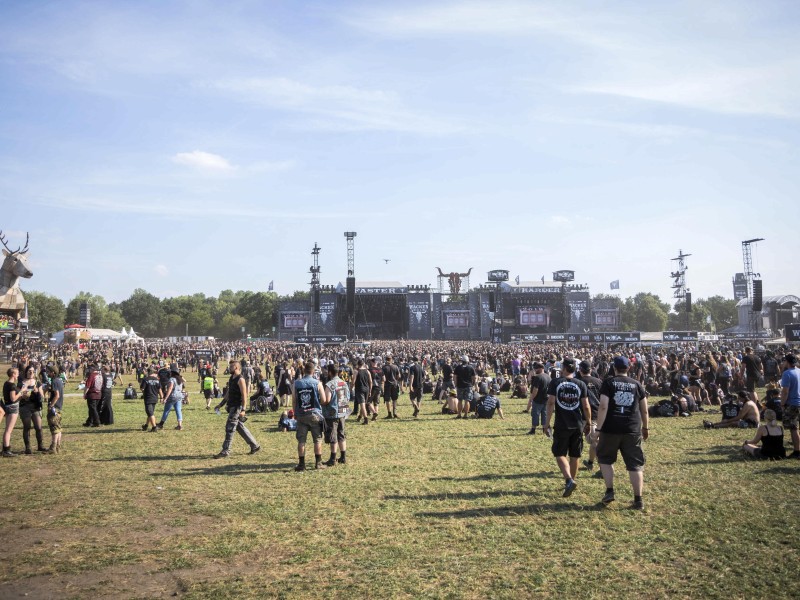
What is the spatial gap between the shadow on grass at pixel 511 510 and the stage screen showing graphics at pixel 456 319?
265 ft

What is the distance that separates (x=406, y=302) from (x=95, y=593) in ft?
273

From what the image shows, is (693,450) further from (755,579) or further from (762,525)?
(755,579)

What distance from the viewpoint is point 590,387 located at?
9.73 metres

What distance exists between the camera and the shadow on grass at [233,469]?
32.2ft

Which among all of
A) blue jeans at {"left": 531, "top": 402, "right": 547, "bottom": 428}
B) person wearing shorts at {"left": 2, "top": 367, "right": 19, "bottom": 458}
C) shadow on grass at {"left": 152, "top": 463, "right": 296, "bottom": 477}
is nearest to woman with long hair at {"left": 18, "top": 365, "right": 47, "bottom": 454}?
person wearing shorts at {"left": 2, "top": 367, "right": 19, "bottom": 458}

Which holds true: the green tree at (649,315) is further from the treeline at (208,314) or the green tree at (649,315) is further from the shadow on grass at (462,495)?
the shadow on grass at (462,495)

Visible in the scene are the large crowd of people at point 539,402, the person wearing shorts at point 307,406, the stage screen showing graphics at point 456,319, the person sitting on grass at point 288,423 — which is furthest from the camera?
the stage screen showing graphics at point 456,319

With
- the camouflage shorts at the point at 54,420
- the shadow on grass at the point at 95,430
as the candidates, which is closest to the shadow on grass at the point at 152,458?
the camouflage shorts at the point at 54,420

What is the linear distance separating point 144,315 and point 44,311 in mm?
38655

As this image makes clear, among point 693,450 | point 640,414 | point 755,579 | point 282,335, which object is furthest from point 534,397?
point 282,335

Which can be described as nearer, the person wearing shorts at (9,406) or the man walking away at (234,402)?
the man walking away at (234,402)

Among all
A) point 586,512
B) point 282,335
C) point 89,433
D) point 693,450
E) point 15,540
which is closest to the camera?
point 15,540

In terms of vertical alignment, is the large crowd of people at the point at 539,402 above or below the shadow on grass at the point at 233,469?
above

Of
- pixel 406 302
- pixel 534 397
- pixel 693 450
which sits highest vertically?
pixel 406 302
